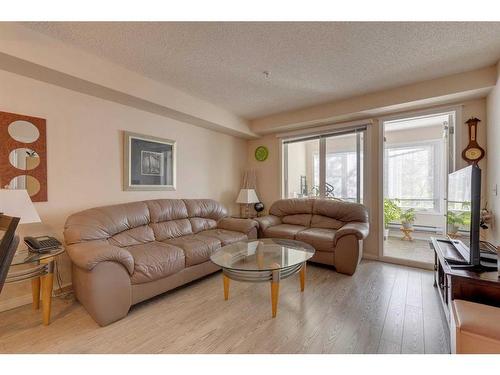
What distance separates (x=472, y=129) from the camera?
279cm

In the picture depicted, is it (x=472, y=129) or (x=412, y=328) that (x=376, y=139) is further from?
(x=412, y=328)

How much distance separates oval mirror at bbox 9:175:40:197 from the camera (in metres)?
2.11

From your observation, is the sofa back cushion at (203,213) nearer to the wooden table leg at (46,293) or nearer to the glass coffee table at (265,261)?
the glass coffee table at (265,261)

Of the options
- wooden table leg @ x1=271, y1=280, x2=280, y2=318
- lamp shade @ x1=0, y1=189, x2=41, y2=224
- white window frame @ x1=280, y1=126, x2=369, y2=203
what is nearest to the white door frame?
white window frame @ x1=280, y1=126, x2=369, y2=203

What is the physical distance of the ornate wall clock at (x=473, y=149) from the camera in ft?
8.96

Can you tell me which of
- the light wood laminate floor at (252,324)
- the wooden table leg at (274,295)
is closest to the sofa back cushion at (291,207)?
the light wood laminate floor at (252,324)

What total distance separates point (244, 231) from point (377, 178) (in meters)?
2.20

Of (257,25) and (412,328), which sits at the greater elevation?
(257,25)

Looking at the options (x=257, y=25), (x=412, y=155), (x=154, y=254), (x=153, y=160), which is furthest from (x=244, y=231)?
(x=412, y=155)

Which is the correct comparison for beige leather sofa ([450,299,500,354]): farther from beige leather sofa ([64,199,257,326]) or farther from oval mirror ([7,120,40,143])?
oval mirror ([7,120,40,143])

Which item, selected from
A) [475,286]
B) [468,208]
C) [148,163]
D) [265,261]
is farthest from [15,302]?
[468,208]

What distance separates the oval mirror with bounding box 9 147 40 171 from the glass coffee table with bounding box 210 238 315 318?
1.97 m

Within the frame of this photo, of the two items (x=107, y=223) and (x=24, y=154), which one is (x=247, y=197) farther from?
(x=24, y=154)
